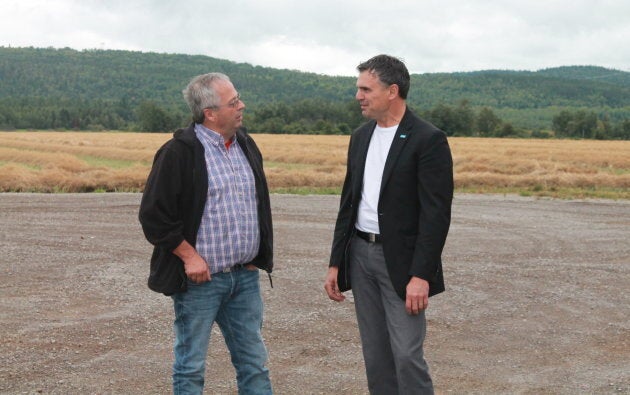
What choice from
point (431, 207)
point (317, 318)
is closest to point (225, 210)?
point (431, 207)

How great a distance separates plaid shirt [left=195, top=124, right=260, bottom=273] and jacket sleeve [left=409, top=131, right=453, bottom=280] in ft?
2.76

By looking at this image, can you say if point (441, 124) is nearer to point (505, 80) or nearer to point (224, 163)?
point (224, 163)

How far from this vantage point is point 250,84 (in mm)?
159000

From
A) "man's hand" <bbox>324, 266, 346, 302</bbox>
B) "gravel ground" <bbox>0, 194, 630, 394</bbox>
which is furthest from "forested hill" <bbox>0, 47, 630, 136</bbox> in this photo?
"man's hand" <bbox>324, 266, 346, 302</bbox>

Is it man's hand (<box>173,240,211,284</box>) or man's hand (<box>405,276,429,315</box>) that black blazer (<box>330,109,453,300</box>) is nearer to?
man's hand (<box>405,276,429,315</box>)

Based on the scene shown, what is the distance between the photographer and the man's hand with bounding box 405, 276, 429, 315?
12.0ft

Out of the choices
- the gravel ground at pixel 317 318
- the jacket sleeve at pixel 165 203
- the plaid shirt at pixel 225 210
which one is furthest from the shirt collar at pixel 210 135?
the gravel ground at pixel 317 318

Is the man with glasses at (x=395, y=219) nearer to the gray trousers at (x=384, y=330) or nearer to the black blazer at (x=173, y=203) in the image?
the gray trousers at (x=384, y=330)

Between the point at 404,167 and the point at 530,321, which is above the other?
the point at 404,167

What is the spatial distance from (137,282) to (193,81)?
17.8 feet

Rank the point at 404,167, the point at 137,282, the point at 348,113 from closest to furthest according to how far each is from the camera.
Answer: the point at 404,167 → the point at 137,282 → the point at 348,113

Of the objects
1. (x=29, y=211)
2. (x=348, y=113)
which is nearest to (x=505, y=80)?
(x=348, y=113)

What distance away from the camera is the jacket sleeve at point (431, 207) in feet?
11.9

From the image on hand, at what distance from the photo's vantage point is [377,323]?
3980mm
